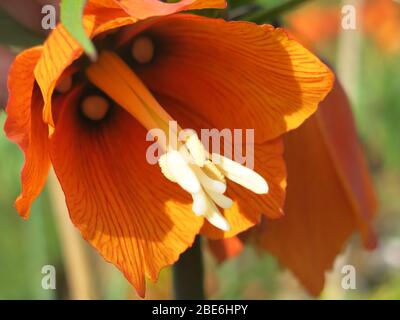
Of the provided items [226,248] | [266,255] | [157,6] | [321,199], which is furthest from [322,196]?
[266,255]

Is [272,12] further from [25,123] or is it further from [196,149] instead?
[25,123]

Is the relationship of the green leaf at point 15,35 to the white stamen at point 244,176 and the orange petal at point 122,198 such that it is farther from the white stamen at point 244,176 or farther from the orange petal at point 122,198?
the white stamen at point 244,176

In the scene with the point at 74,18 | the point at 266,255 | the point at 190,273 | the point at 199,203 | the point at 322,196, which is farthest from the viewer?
the point at 266,255

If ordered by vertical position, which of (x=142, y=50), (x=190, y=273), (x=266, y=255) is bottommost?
(x=190, y=273)

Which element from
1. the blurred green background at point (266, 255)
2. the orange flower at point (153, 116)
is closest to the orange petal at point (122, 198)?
the orange flower at point (153, 116)

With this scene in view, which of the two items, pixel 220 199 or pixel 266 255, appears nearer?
pixel 220 199

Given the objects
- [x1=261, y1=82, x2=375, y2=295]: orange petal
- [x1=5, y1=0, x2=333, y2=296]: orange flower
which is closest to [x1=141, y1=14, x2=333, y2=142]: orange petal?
[x1=5, y1=0, x2=333, y2=296]: orange flower
